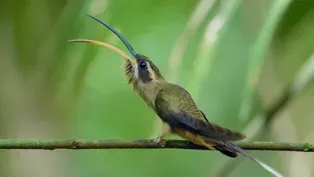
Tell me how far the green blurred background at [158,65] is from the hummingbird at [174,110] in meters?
0.02

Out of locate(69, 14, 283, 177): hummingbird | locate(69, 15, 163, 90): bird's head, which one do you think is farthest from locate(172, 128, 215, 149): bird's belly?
locate(69, 15, 163, 90): bird's head

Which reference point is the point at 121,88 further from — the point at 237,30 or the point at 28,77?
the point at 28,77

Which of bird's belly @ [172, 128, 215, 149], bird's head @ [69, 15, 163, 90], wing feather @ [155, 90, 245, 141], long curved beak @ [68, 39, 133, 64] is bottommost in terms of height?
bird's belly @ [172, 128, 215, 149]

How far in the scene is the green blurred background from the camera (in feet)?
2.50

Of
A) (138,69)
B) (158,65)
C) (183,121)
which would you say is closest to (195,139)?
(183,121)

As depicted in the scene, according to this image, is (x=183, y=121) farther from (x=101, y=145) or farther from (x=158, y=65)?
(x=158, y=65)

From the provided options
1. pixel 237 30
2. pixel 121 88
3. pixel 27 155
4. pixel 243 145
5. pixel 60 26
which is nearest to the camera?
pixel 243 145

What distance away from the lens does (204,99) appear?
2666 mm

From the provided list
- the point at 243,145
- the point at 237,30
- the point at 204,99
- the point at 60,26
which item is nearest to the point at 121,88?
the point at 204,99

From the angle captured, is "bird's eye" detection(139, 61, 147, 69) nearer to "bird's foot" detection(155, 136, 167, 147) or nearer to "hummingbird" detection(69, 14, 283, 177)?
"hummingbird" detection(69, 14, 283, 177)

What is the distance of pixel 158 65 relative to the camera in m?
2.33

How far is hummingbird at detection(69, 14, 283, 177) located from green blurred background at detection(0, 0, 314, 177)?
19 mm

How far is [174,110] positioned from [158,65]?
5.27 feet

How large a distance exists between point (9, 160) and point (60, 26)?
1.02 m
